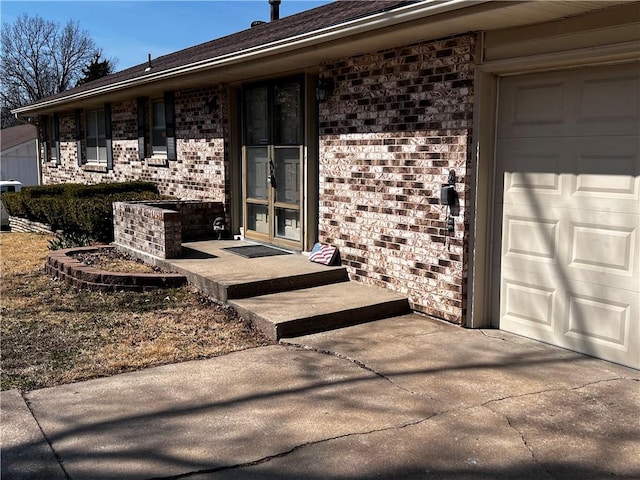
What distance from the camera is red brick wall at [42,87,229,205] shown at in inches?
377

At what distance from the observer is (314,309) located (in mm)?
5801

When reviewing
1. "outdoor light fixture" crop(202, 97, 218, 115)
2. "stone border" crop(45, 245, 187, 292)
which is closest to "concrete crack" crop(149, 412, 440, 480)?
"stone border" crop(45, 245, 187, 292)

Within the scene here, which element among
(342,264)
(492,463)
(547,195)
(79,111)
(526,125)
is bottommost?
(492,463)

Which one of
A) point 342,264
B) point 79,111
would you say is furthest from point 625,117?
point 79,111

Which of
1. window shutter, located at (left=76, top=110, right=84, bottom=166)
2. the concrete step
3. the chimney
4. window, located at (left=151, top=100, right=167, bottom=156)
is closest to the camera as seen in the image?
the concrete step

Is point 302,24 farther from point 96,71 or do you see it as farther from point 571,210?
point 96,71

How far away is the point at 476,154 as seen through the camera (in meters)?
5.46

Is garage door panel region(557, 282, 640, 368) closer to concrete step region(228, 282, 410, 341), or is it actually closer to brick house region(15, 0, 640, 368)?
brick house region(15, 0, 640, 368)

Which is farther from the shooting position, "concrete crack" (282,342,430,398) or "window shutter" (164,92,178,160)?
"window shutter" (164,92,178,160)

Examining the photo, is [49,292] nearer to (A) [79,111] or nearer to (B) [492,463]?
(B) [492,463]

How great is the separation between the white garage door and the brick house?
0.04 feet

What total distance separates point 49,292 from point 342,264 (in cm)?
347

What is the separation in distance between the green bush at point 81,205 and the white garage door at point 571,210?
6680 mm

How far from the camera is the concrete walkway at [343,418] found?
10.6ft
